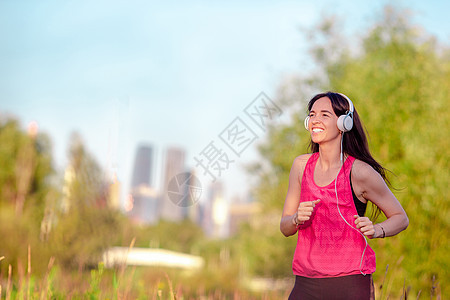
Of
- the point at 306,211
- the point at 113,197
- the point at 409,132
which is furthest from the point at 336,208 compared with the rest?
the point at 113,197

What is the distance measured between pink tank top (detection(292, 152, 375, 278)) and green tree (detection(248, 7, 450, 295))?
12.5ft

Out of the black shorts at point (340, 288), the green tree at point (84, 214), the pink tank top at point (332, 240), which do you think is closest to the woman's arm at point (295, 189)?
the pink tank top at point (332, 240)

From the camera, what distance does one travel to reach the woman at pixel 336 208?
2.17 metres

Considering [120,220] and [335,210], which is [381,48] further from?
[335,210]

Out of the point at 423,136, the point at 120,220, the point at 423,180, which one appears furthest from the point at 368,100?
the point at 120,220

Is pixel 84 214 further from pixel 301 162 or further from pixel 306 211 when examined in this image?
pixel 306 211

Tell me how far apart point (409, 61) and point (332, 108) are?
944 cm

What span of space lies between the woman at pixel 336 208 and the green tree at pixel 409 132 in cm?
373

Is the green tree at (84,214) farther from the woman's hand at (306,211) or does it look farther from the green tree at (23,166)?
the green tree at (23,166)

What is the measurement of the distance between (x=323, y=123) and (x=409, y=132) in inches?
289

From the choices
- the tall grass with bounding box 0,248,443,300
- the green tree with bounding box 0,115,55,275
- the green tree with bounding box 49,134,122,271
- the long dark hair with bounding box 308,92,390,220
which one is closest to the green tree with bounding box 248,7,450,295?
the tall grass with bounding box 0,248,443,300

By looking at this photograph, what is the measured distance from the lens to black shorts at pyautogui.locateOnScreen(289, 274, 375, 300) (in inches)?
84.4

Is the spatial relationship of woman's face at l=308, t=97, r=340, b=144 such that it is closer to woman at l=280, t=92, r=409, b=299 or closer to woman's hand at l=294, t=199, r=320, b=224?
woman at l=280, t=92, r=409, b=299

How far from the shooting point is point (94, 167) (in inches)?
392
